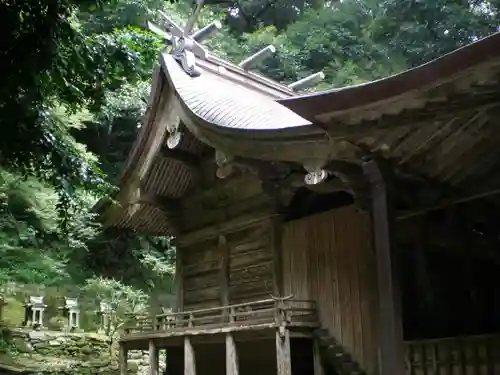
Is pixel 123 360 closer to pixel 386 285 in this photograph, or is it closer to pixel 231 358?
pixel 231 358

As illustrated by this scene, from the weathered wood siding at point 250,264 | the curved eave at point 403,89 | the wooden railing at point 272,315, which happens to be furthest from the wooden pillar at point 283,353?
the curved eave at point 403,89

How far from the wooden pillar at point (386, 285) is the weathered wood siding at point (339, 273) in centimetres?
189

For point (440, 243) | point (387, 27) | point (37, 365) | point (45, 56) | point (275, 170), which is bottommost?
point (37, 365)

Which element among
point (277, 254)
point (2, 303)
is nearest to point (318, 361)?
point (277, 254)

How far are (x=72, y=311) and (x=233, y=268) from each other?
907cm

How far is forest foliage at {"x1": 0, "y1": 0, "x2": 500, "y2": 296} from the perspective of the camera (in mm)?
7461

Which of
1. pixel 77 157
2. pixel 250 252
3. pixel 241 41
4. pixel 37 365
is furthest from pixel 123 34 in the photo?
pixel 241 41

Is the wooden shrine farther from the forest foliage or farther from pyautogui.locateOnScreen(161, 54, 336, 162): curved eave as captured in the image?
the forest foliage

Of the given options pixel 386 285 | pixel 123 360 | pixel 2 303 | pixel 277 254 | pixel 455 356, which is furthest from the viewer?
pixel 2 303

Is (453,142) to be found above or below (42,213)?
below

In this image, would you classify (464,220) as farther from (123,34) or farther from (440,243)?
(123,34)

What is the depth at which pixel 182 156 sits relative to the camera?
11.5 meters

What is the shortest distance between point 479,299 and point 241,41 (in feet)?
78.0

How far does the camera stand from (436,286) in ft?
30.6
